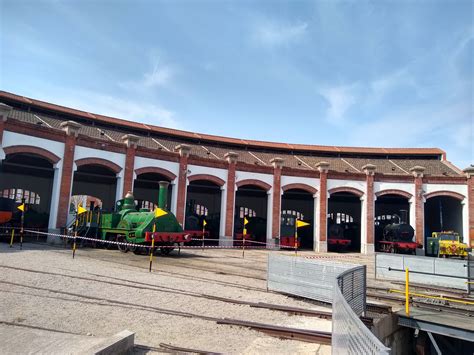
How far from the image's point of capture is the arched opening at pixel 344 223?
96.4 feet

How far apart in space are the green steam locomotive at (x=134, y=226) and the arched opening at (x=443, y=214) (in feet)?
84.2

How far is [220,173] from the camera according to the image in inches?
1097

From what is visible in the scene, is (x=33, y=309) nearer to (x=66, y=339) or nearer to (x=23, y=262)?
(x=66, y=339)

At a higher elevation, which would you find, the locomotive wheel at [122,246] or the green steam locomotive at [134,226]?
the green steam locomotive at [134,226]

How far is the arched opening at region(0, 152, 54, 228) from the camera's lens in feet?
84.7

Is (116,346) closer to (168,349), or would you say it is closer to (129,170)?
(168,349)

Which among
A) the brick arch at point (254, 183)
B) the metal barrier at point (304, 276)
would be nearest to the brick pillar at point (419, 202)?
the brick arch at point (254, 183)

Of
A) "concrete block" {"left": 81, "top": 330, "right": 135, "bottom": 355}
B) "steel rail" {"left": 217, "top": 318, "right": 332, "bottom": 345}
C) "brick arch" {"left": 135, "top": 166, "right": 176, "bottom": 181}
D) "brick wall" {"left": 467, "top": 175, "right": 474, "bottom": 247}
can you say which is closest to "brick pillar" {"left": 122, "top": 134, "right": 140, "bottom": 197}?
"brick arch" {"left": 135, "top": 166, "right": 176, "bottom": 181}

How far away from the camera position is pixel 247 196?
36719 millimetres

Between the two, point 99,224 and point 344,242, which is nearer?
point 99,224

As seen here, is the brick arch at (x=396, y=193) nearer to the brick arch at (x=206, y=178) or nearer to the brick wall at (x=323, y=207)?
the brick wall at (x=323, y=207)

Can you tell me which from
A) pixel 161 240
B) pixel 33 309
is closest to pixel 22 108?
pixel 161 240

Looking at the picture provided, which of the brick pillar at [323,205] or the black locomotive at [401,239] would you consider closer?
the black locomotive at [401,239]

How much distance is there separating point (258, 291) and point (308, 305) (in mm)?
1729
